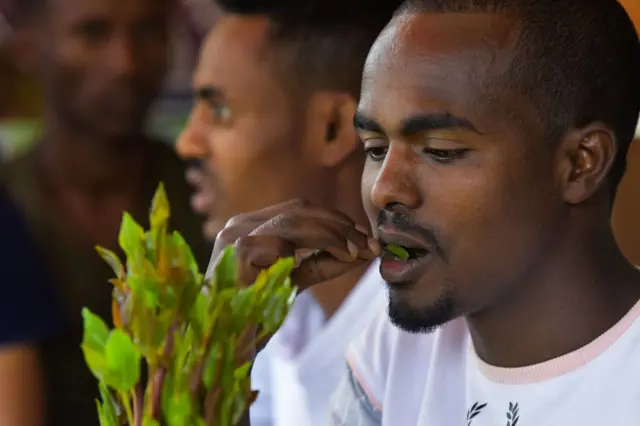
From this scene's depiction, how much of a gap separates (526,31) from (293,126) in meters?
0.62

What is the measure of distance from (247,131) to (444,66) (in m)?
0.61

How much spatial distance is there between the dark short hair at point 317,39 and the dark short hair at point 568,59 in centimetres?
50

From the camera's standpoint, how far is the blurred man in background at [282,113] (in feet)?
4.31

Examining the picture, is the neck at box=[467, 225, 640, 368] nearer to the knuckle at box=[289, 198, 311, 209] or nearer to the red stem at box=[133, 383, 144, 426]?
the knuckle at box=[289, 198, 311, 209]

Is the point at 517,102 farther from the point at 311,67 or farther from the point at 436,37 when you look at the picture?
the point at 311,67

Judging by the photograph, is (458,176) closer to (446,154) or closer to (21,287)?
(446,154)

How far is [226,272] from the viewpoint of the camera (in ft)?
1.92

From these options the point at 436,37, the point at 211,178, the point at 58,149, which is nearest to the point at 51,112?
the point at 58,149

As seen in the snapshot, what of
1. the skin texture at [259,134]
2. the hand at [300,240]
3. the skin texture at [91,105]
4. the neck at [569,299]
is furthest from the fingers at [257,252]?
the skin texture at [91,105]

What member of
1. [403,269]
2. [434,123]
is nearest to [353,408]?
[403,269]

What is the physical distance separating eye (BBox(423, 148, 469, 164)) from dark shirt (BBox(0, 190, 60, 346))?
0.81 metres

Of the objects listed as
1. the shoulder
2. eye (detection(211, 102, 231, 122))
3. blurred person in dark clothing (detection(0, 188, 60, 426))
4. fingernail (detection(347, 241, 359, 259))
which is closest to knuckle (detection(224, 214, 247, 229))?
fingernail (detection(347, 241, 359, 259))

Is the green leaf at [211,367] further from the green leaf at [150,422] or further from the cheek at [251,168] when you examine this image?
the cheek at [251,168]

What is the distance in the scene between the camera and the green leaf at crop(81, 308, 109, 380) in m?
0.54
